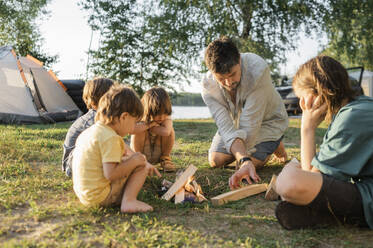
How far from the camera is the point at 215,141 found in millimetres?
4316

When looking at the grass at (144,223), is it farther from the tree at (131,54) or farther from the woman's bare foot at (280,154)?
the tree at (131,54)

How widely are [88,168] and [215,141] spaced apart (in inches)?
86.2

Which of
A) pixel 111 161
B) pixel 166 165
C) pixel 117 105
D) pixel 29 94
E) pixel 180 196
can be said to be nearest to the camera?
pixel 111 161

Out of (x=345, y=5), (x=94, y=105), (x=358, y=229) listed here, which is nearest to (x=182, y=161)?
(x=94, y=105)

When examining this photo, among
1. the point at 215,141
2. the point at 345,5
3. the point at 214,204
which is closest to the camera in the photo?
the point at 214,204

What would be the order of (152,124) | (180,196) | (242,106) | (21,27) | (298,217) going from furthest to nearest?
1. (21,27)
2. (242,106)
3. (152,124)
4. (180,196)
5. (298,217)

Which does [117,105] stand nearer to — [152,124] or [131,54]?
[152,124]

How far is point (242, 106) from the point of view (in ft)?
13.3

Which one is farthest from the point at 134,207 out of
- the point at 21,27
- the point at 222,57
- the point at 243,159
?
the point at 21,27

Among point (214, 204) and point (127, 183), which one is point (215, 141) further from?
point (127, 183)

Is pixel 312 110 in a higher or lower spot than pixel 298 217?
higher

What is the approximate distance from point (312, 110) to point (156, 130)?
177cm

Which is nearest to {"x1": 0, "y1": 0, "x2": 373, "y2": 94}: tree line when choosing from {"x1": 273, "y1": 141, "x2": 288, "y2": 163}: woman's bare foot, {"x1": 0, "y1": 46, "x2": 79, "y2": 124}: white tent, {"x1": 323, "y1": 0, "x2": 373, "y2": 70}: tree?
{"x1": 323, "y1": 0, "x2": 373, "y2": 70}: tree

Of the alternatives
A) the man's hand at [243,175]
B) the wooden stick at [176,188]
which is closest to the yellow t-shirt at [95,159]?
the wooden stick at [176,188]
